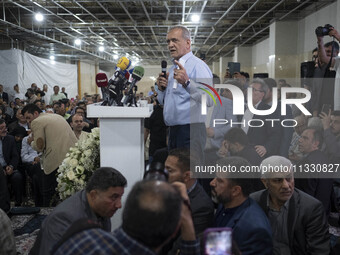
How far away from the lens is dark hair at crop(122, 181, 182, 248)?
103cm

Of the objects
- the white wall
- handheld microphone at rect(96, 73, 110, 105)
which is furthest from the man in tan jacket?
the white wall

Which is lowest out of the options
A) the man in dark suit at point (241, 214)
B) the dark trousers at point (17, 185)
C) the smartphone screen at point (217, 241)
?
the dark trousers at point (17, 185)

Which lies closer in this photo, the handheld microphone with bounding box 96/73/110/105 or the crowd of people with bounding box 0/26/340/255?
the crowd of people with bounding box 0/26/340/255

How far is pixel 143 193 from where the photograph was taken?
3.52 feet

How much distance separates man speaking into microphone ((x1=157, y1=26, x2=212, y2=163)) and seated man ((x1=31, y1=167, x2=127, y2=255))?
2.11ft

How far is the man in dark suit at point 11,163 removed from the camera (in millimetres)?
4727

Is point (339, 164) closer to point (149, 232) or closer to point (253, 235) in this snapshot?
point (253, 235)

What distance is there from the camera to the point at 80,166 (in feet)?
9.13

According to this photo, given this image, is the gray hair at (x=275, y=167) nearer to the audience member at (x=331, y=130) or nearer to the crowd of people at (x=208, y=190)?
the crowd of people at (x=208, y=190)

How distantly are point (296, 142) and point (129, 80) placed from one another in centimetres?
174

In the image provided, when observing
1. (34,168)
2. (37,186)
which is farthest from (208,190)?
(34,168)

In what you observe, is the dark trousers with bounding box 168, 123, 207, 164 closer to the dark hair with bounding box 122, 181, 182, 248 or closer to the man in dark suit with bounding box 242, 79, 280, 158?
the man in dark suit with bounding box 242, 79, 280, 158

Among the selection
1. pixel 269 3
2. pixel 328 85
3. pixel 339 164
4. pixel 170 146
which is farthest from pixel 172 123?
pixel 269 3

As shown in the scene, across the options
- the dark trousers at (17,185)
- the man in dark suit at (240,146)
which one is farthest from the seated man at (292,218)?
the dark trousers at (17,185)
